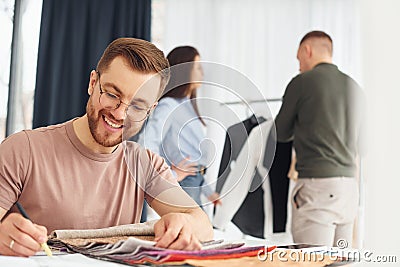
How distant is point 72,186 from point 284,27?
2524 millimetres

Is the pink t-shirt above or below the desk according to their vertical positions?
above

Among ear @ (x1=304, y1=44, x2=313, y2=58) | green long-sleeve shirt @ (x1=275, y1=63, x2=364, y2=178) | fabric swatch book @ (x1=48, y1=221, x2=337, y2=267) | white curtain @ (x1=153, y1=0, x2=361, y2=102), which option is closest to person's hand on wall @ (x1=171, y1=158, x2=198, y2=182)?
fabric swatch book @ (x1=48, y1=221, x2=337, y2=267)

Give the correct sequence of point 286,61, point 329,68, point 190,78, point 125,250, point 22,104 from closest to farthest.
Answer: point 125,250 → point 190,78 → point 329,68 → point 22,104 → point 286,61

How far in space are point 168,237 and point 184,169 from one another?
291 millimetres

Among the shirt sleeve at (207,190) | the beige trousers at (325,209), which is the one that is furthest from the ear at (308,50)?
the shirt sleeve at (207,190)

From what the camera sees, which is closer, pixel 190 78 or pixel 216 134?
pixel 190 78

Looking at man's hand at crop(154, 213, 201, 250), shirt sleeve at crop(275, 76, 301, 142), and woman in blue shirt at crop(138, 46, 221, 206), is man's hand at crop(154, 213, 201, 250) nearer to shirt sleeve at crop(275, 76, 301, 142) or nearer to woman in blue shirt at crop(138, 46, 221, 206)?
woman in blue shirt at crop(138, 46, 221, 206)

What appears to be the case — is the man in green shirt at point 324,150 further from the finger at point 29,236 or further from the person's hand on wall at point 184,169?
the finger at point 29,236

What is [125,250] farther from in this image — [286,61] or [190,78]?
[286,61]

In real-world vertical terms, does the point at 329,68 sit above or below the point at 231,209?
above

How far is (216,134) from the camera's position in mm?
1257

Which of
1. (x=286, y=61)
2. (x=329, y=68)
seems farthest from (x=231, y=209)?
(x=286, y=61)

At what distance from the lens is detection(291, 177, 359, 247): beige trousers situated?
2.29 meters

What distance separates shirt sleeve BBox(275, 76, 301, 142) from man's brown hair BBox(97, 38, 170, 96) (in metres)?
1.34
